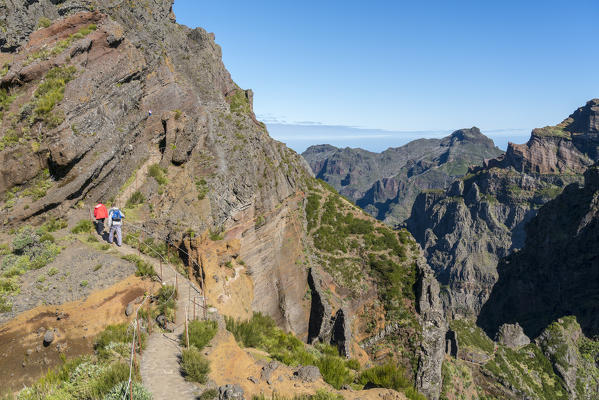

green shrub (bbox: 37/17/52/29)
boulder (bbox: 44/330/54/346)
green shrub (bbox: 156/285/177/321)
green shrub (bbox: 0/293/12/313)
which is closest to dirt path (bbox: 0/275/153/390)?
boulder (bbox: 44/330/54/346)

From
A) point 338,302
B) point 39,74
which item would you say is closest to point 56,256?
point 39,74

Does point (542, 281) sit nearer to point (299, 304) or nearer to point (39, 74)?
point (299, 304)

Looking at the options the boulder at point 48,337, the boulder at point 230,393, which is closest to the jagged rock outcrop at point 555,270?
the boulder at point 230,393

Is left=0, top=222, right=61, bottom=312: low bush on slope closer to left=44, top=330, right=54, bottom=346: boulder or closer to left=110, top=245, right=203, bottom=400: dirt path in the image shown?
left=44, top=330, right=54, bottom=346: boulder

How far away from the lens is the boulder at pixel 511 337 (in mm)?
82312

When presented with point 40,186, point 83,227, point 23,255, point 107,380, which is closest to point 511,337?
point 83,227

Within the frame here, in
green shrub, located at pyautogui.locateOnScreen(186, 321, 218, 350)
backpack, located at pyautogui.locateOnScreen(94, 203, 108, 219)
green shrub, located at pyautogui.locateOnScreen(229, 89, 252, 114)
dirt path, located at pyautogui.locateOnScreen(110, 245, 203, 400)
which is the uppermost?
green shrub, located at pyautogui.locateOnScreen(229, 89, 252, 114)

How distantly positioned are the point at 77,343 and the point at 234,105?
44098mm

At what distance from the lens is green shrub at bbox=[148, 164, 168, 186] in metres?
27.3

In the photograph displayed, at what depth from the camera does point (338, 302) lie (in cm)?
4259

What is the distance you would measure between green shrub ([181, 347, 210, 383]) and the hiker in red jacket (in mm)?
11676

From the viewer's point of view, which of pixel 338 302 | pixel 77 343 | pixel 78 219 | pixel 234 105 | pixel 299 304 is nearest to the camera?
pixel 77 343

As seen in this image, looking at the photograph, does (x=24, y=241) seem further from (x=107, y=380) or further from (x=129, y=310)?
(x=107, y=380)

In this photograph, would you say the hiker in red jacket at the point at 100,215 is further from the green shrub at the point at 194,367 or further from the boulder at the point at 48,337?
the green shrub at the point at 194,367
